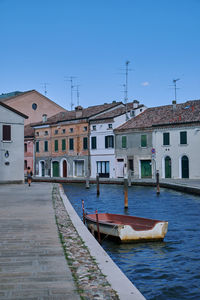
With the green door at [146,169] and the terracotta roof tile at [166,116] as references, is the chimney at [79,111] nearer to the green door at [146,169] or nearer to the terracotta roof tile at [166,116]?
the terracotta roof tile at [166,116]

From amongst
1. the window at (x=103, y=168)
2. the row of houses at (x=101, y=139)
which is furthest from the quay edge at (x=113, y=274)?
the window at (x=103, y=168)

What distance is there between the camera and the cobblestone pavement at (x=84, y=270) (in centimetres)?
510

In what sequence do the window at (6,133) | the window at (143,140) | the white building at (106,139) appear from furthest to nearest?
the white building at (106,139) → the window at (143,140) → the window at (6,133)

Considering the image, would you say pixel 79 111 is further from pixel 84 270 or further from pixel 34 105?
pixel 84 270

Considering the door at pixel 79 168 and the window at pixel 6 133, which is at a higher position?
the window at pixel 6 133

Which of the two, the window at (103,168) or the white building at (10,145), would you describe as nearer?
the white building at (10,145)

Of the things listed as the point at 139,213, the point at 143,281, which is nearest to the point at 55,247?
the point at 143,281

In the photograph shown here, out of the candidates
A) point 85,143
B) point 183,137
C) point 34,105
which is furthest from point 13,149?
point 34,105

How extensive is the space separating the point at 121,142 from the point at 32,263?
40.4 metres

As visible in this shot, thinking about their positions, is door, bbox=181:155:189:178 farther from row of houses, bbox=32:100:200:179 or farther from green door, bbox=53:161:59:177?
green door, bbox=53:161:59:177

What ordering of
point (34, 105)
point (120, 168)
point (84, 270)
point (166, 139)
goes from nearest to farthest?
point (84, 270) → point (166, 139) → point (120, 168) → point (34, 105)

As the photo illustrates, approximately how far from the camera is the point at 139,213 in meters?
19.5

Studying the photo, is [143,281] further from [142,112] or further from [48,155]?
[48,155]

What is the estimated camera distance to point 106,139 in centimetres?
4797
